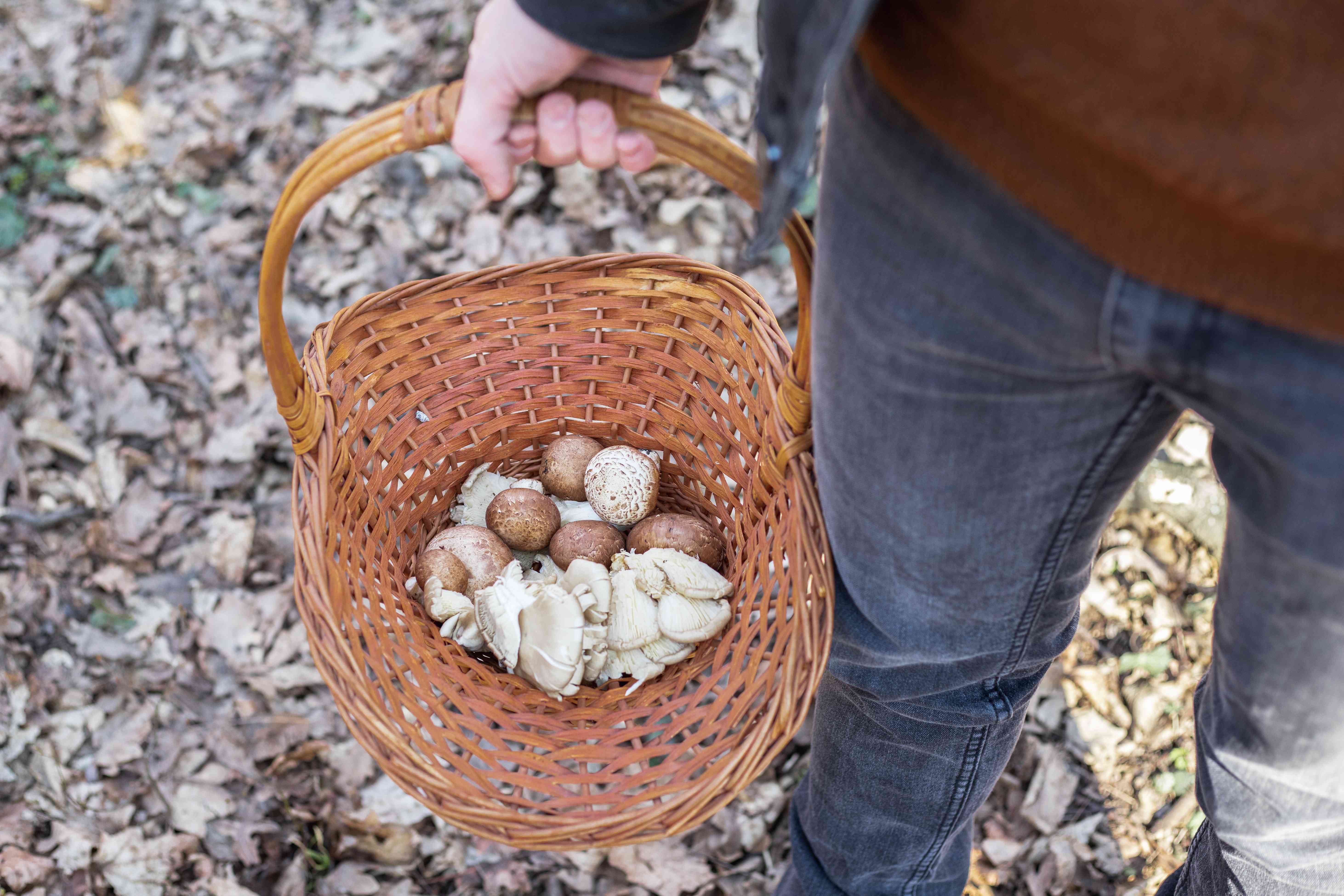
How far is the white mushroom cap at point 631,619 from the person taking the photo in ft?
5.15

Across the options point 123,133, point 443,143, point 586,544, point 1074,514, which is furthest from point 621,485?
point 123,133

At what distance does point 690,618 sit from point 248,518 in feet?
4.30

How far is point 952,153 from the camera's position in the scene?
0.81 meters

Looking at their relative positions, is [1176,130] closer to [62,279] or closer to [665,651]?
[665,651]

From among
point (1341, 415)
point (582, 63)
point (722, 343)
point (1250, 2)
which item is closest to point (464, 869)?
point (722, 343)

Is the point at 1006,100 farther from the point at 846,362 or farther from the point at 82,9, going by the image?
the point at 82,9

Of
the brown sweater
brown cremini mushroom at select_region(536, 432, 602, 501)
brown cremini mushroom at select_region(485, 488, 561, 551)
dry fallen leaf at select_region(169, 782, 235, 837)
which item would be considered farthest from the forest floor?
the brown sweater

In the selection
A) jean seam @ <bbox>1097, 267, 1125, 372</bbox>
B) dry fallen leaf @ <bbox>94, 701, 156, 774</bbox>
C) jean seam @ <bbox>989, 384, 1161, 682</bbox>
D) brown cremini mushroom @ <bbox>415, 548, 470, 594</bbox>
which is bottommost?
dry fallen leaf @ <bbox>94, 701, 156, 774</bbox>

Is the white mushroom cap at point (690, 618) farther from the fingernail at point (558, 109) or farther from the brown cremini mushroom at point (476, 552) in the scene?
the fingernail at point (558, 109)

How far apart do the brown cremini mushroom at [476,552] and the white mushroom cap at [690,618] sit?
1.14 ft

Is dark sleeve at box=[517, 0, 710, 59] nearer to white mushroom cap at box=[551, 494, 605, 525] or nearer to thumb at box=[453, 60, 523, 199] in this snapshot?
thumb at box=[453, 60, 523, 199]

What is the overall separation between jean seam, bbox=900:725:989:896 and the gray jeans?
13 millimetres

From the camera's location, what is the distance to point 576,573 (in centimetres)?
165

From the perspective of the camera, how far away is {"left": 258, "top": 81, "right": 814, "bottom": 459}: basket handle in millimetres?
1064
